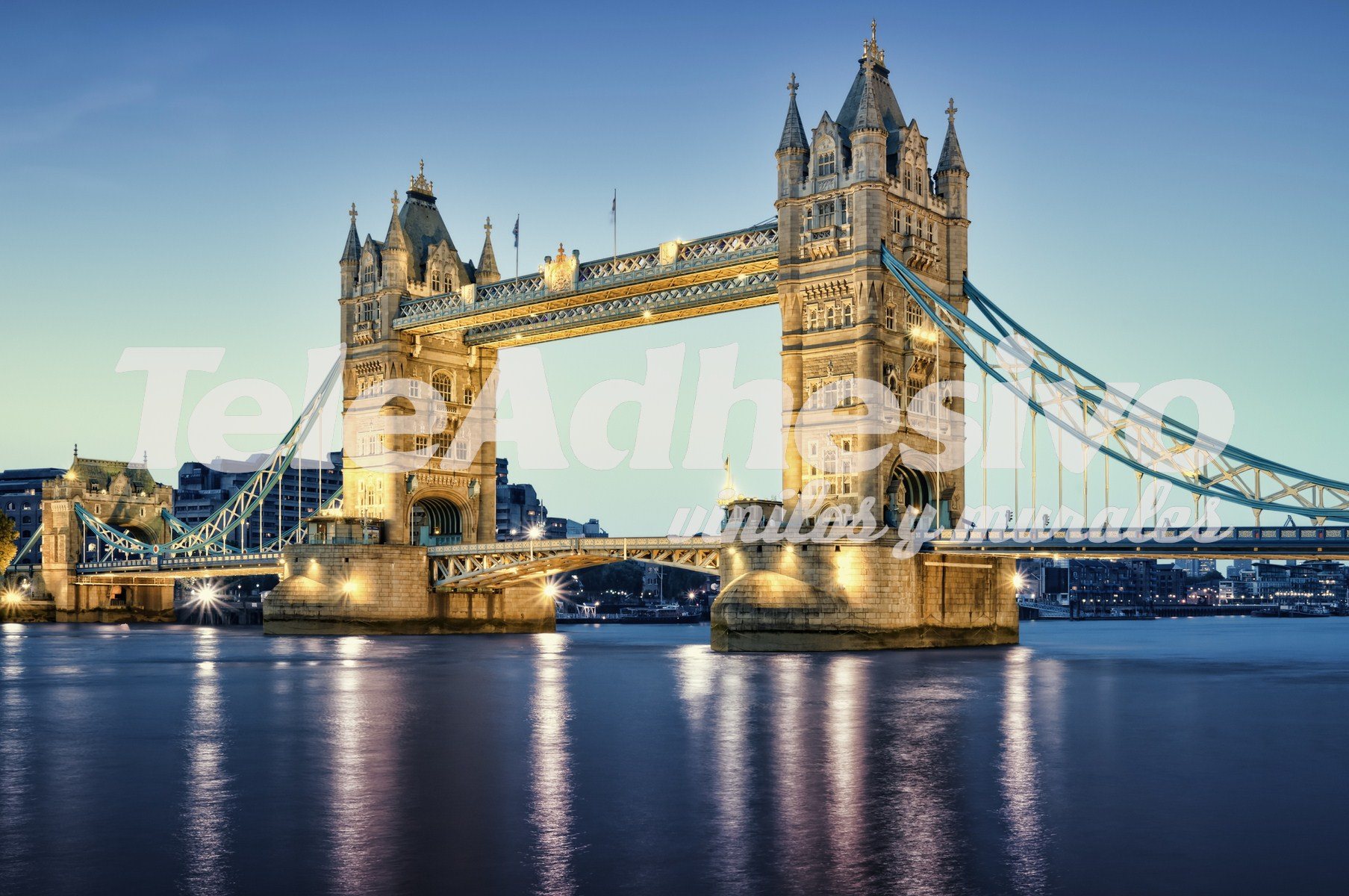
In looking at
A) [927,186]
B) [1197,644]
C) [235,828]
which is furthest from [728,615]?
[1197,644]

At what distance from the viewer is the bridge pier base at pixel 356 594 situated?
71438 mm

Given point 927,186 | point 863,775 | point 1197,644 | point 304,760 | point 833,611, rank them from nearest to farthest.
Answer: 1. point 863,775
2. point 304,760
3. point 833,611
4. point 927,186
5. point 1197,644

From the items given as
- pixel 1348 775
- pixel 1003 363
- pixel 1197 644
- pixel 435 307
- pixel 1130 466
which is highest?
pixel 435 307

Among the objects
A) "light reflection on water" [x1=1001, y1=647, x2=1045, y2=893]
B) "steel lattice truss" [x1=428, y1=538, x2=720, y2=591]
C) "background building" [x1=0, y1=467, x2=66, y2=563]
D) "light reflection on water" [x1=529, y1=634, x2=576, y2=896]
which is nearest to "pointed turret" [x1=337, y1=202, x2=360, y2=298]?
"steel lattice truss" [x1=428, y1=538, x2=720, y2=591]

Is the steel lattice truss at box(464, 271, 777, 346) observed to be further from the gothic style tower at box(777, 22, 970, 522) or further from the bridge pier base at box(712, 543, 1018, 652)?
the bridge pier base at box(712, 543, 1018, 652)

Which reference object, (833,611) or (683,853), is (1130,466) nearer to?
(833,611)

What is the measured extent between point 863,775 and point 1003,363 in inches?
1311

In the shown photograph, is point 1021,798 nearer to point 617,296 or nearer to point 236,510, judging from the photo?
point 617,296

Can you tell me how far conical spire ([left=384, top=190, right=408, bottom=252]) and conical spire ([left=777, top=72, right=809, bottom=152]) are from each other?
2743cm

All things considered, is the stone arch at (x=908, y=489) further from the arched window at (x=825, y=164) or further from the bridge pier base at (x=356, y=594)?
the bridge pier base at (x=356, y=594)

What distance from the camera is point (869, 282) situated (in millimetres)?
52688

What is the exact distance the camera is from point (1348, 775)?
21438 millimetres

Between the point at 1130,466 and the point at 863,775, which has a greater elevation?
the point at 1130,466

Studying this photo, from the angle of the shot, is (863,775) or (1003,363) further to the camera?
(1003,363)
